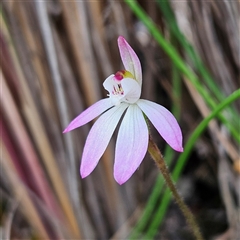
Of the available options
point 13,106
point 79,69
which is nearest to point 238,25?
point 79,69

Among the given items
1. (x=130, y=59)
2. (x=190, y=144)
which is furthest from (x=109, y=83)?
(x=190, y=144)

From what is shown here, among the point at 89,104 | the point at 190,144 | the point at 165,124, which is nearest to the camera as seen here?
the point at 165,124

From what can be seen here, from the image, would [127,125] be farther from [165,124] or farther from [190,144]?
[190,144]

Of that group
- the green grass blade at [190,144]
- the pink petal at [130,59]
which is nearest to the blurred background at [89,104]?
the green grass blade at [190,144]

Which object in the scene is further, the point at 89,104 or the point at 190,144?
the point at 89,104

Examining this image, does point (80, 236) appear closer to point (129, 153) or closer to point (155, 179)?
point (155, 179)

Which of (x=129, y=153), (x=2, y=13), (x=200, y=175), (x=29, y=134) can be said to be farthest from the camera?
(x=200, y=175)
